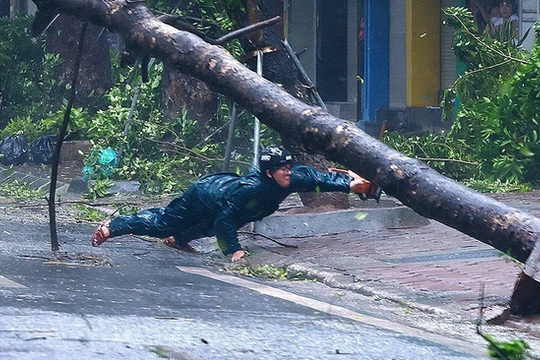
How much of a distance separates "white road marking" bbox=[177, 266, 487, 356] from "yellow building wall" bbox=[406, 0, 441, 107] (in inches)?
433

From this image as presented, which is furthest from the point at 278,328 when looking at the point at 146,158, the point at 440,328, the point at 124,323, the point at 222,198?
the point at 146,158

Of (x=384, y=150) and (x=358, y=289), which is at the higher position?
(x=384, y=150)

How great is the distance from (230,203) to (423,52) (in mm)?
10511

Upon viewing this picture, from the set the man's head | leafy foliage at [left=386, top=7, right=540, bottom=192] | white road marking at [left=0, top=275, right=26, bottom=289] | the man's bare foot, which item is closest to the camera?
white road marking at [left=0, top=275, right=26, bottom=289]

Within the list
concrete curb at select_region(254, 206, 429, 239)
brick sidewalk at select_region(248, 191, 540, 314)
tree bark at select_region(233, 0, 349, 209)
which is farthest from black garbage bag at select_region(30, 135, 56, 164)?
brick sidewalk at select_region(248, 191, 540, 314)

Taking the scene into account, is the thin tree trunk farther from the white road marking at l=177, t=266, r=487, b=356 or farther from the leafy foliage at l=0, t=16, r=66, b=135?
the white road marking at l=177, t=266, r=487, b=356

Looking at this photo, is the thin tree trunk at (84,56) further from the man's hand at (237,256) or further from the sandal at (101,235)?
the man's hand at (237,256)

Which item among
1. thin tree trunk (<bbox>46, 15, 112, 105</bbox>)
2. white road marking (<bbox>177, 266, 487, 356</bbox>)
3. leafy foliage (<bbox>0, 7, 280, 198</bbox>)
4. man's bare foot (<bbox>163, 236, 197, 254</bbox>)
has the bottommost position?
man's bare foot (<bbox>163, 236, 197, 254</bbox>)

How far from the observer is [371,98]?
18734mm

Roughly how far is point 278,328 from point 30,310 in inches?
47.2

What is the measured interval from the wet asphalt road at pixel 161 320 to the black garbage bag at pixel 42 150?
7935 mm

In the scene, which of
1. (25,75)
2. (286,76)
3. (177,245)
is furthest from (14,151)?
(177,245)

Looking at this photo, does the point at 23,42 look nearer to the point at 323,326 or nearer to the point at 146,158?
the point at 146,158

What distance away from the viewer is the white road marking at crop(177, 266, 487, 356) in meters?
5.35
